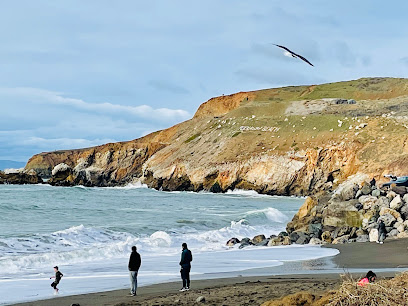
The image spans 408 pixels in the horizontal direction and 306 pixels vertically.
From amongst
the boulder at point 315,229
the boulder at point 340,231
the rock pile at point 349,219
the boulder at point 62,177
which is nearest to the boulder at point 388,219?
the rock pile at point 349,219

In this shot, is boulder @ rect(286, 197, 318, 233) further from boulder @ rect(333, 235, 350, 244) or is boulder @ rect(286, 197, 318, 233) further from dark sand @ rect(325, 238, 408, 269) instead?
dark sand @ rect(325, 238, 408, 269)

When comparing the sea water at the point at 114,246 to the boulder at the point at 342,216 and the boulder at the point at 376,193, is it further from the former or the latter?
the boulder at the point at 376,193

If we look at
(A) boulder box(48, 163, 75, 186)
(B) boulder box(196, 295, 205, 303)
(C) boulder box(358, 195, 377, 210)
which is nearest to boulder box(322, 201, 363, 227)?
(C) boulder box(358, 195, 377, 210)

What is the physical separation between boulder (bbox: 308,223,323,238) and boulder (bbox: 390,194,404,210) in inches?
141

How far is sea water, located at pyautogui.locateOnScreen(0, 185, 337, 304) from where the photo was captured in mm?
15715

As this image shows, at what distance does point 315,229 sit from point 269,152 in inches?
1869

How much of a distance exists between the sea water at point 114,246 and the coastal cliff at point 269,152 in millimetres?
29026

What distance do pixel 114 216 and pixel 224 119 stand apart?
61.6 metres

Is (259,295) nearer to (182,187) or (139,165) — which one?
(182,187)

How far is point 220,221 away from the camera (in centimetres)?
3522

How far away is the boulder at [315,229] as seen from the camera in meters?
26.3

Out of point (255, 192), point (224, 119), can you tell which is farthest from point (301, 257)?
point (224, 119)

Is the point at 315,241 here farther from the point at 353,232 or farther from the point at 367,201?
the point at 367,201

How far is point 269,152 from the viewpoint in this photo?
243 ft
